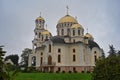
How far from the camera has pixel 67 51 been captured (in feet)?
178

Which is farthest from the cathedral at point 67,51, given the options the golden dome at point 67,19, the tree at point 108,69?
the tree at point 108,69

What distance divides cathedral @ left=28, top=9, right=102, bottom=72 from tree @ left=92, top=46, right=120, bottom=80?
103 feet

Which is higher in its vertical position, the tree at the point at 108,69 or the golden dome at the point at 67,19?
the golden dome at the point at 67,19

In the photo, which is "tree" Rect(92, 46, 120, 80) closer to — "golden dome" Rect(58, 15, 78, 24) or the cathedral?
the cathedral

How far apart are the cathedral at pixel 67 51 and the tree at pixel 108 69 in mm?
31307

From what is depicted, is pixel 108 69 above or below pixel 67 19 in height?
below

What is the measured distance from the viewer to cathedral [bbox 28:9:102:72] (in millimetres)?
53094

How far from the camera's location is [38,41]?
204 ft

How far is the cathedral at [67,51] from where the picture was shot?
5309cm

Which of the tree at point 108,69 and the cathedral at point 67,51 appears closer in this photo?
the tree at point 108,69

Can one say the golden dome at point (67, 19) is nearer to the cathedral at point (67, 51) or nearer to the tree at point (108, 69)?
the cathedral at point (67, 51)

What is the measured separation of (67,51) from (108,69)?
33.8 m

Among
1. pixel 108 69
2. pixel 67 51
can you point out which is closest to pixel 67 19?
pixel 67 51

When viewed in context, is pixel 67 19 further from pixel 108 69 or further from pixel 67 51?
pixel 108 69
